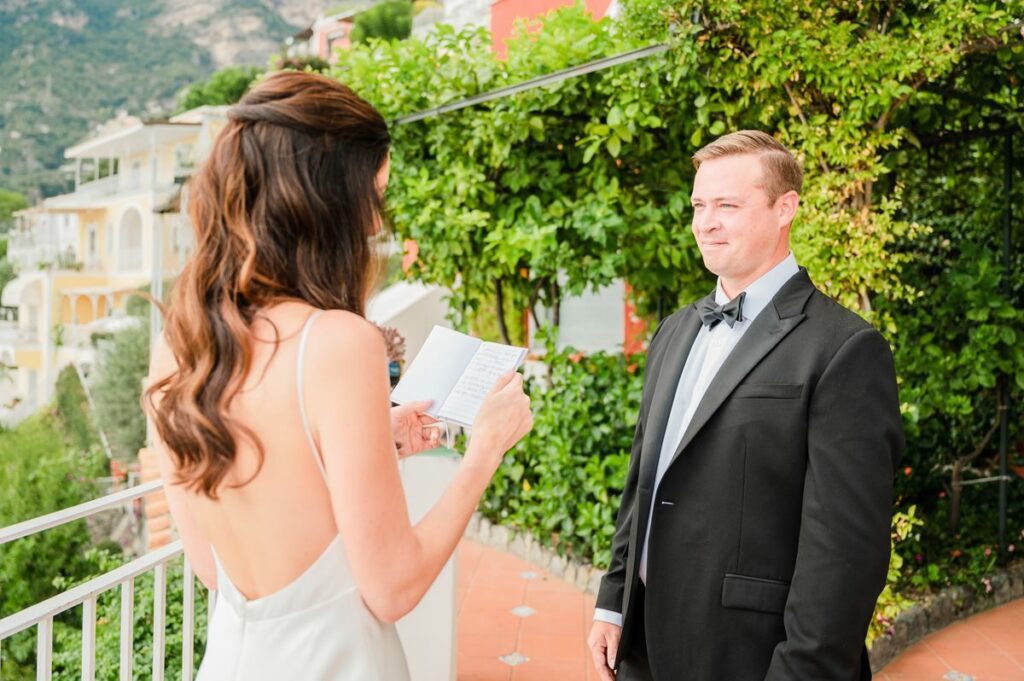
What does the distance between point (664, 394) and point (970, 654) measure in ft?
8.76

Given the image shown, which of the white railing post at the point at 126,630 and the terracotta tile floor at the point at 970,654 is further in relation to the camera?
the terracotta tile floor at the point at 970,654

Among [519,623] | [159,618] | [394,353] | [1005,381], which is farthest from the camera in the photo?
[394,353]

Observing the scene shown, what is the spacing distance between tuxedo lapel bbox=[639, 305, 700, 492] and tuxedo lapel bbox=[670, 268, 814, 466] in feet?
0.47

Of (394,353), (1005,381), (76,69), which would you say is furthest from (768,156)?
(76,69)

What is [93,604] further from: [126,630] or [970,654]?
[970,654]

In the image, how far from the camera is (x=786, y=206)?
1.70 metres

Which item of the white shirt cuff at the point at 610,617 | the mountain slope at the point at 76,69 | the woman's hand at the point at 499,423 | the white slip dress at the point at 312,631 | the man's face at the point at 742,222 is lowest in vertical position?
the white shirt cuff at the point at 610,617

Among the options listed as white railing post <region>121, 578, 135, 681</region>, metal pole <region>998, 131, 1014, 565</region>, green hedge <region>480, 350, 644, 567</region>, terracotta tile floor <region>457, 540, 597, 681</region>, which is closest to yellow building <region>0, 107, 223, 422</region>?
green hedge <region>480, 350, 644, 567</region>

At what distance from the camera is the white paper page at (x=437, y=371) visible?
1.45m

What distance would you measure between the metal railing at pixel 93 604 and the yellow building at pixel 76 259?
141ft

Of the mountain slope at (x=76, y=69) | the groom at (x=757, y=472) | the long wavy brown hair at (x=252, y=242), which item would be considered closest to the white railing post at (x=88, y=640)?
the long wavy brown hair at (x=252, y=242)

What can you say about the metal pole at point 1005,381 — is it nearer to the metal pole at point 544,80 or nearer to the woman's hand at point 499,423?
the metal pole at point 544,80

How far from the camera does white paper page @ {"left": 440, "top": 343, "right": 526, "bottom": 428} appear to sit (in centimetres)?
137

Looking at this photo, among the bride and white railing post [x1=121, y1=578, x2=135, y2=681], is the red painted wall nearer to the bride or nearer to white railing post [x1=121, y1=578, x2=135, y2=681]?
white railing post [x1=121, y1=578, x2=135, y2=681]
